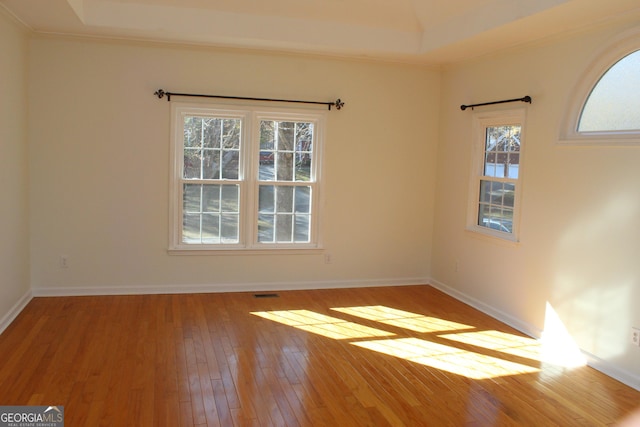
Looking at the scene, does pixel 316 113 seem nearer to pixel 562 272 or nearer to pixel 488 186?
pixel 488 186


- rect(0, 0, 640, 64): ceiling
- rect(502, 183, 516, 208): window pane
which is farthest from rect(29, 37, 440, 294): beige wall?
rect(502, 183, 516, 208): window pane

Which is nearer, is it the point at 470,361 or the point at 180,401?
the point at 180,401

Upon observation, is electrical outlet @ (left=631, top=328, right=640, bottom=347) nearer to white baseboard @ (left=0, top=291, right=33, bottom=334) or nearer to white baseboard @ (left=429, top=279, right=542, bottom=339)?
white baseboard @ (left=429, top=279, right=542, bottom=339)

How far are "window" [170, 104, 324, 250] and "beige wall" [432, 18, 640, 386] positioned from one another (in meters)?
1.65

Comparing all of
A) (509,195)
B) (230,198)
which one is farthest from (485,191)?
(230,198)

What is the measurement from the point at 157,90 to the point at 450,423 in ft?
13.2

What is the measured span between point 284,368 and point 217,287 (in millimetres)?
2153

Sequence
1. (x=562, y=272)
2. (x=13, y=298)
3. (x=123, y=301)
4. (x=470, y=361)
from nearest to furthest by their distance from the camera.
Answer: (x=470, y=361)
(x=562, y=272)
(x=13, y=298)
(x=123, y=301)

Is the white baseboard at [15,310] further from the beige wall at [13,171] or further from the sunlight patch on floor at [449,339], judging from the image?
the sunlight patch on floor at [449,339]

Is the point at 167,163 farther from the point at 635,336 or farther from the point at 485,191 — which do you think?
the point at 635,336

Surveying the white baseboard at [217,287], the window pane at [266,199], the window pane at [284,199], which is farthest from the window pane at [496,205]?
the window pane at [266,199]

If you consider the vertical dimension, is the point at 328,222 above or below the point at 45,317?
above

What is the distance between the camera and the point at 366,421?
3174 millimetres

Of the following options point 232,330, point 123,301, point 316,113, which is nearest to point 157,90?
point 316,113
